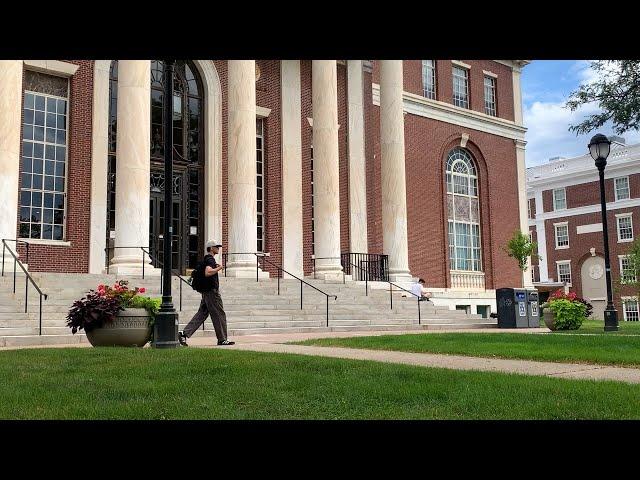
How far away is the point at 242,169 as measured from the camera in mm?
22656

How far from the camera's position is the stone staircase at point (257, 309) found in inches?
559

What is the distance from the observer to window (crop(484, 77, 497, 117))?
36.2 meters

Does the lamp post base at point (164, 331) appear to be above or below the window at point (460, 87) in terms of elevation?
below

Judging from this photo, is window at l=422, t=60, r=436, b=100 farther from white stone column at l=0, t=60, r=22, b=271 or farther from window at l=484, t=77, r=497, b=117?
white stone column at l=0, t=60, r=22, b=271

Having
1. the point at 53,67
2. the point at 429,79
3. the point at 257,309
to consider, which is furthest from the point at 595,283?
the point at 53,67

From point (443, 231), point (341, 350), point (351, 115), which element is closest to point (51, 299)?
point (341, 350)

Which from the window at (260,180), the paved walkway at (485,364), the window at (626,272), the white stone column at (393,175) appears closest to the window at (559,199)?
the window at (626,272)

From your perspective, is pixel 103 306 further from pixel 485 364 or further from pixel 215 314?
pixel 485 364

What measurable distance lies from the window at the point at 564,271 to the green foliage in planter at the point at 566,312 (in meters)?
41.1

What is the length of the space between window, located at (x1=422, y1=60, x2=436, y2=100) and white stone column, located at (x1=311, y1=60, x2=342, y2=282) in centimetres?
802

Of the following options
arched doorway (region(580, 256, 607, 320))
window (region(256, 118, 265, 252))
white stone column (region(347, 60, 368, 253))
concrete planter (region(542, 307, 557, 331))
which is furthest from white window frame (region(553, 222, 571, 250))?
concrete planter (region(542, 307, 557, 331))

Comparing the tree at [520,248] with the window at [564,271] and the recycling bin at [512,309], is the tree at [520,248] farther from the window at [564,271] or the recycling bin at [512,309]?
the window at [564,271]
